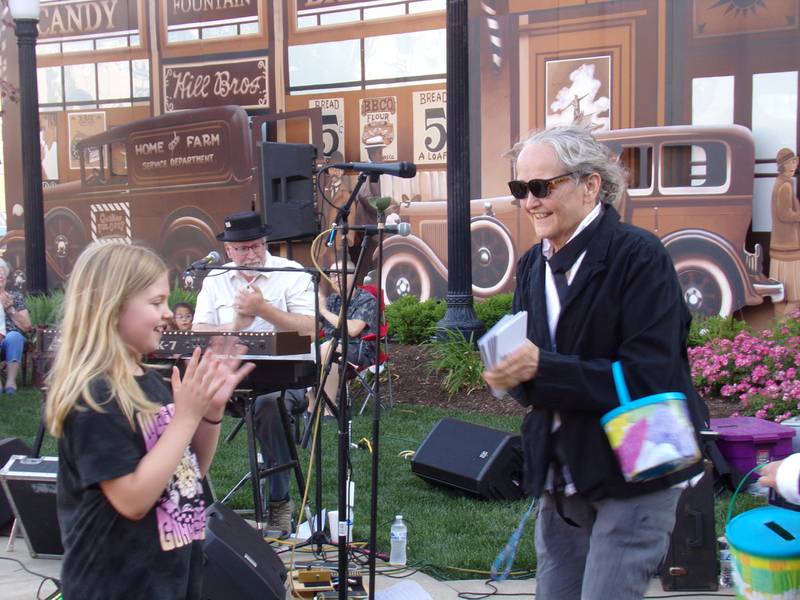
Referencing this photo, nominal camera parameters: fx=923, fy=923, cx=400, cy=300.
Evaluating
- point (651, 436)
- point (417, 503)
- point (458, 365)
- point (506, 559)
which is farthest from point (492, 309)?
point (651, 436)

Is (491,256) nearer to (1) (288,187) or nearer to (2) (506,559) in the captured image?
(1) (288,187)

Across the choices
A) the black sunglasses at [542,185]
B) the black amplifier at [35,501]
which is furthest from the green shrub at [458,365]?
the black sunglasses at [542,185]

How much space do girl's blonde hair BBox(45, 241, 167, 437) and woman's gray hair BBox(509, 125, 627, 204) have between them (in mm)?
1189

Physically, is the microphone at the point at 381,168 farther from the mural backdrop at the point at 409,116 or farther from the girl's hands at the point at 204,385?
the mural backdrop at the point at 409,116

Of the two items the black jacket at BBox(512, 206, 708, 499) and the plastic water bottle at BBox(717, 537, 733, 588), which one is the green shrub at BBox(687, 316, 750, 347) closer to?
the plastic water bottle at BBox(717, 537, 733, 588)

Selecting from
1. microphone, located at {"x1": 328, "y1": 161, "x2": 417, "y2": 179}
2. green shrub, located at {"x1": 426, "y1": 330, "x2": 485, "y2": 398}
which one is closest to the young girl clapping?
microphone, located at {"x1": 328, "y1": 161, "x2": 417, "y2": 179}

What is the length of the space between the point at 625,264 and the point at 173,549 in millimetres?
1433

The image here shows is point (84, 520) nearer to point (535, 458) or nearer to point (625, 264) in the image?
point (535, 458)

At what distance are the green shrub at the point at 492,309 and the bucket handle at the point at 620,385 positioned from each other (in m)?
7.69

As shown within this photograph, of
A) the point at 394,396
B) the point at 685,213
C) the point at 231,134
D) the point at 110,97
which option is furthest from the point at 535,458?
the point at 110,97

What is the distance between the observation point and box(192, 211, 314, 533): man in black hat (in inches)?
211

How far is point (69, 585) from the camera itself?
235 centimetres

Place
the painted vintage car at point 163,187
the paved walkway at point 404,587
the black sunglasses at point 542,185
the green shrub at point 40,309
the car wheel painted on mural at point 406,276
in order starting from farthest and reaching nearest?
the painted vintage car at point 163,187
the car wheel painted on mural at point 406,276
the green shrub at point 40,309
the paved walkway at point 404,587
the black sunglasses at point 542,185

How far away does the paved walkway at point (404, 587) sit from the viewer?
4297 mm
